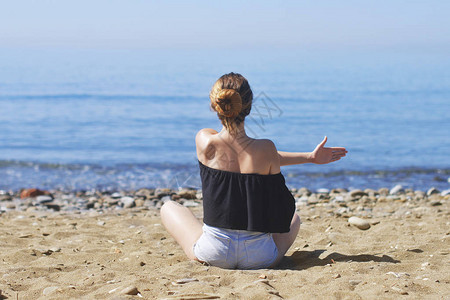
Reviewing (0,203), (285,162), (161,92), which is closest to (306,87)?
(161,92)

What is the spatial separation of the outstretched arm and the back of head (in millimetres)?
501

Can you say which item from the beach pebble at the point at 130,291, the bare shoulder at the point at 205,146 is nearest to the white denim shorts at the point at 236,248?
the bare shoulder at the point at 205,146

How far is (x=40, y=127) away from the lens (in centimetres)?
1911

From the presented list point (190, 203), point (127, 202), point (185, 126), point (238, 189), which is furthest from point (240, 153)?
point (185, 126)

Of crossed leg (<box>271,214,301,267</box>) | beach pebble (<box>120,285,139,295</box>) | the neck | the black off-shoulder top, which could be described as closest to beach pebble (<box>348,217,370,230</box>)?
crossed leg (<box>271,214,301,267</box>)

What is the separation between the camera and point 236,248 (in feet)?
13.0

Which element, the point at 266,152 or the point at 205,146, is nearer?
the point at 266,152

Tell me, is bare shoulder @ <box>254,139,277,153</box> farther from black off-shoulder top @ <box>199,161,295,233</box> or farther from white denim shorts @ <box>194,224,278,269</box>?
white denim shorts @ <box>194,224,278,269</box>

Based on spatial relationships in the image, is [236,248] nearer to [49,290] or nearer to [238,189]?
[238,189]

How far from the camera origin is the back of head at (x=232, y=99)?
3660mm

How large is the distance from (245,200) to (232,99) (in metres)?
0.76

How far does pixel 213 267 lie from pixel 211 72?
36.8 meters

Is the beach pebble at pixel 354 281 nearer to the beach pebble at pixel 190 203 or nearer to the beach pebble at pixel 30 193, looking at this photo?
the beach pebble at pixel 190 203

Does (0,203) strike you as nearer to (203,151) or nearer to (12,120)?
(203,151)
